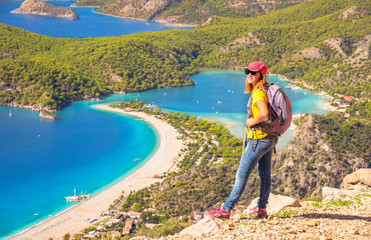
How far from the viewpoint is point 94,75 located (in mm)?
94750

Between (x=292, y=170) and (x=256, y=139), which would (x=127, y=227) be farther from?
(x=256, y=139)

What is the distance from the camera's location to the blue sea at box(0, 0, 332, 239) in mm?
42281

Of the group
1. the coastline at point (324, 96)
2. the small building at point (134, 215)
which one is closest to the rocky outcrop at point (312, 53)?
the coastline at point (324, 96)

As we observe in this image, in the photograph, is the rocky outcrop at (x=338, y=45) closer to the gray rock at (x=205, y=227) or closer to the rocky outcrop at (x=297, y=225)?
the rocky outcrop at (x=297, y=225)

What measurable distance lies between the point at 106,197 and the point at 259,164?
34.7 meters

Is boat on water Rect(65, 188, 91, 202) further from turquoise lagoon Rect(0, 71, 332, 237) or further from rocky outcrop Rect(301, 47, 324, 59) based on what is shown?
rocky outcrop Rect(301, 47, 324, 59)

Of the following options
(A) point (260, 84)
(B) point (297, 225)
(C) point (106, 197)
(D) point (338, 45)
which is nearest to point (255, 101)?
(A) point (260, 84)

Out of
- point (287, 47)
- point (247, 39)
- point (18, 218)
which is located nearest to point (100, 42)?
point (247, 39)

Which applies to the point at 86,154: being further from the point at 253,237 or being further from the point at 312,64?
the point at 312,64

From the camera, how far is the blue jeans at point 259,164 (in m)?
7.79

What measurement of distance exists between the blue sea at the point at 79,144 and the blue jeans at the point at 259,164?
32.0m

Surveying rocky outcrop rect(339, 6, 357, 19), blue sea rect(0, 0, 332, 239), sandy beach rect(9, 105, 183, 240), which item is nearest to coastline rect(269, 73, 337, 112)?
blue sea rect(0, 0, 332, 239)

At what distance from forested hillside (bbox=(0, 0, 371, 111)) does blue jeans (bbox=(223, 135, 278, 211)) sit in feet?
239

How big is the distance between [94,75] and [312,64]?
182 ft
